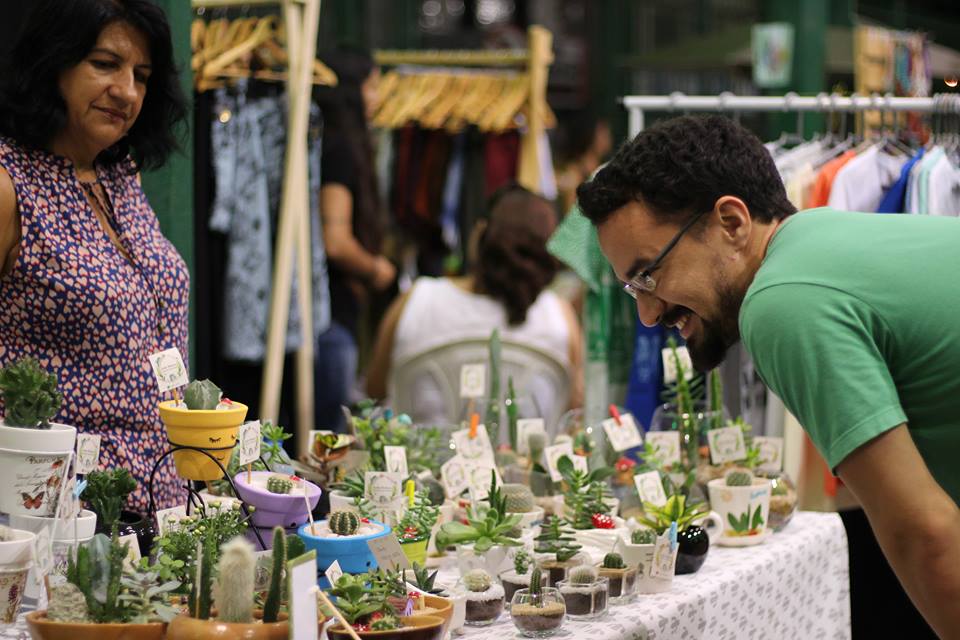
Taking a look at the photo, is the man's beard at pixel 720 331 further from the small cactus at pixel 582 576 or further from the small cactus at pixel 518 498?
the small cactus at pixel 518 498

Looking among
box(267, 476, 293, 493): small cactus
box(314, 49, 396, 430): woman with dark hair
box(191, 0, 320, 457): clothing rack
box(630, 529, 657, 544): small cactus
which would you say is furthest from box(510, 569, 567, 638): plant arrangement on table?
box(314, 49, 396, 430): woman with dark hair

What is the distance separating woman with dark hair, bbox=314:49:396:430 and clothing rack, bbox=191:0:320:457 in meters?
0.41

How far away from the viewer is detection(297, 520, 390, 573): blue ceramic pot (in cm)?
184

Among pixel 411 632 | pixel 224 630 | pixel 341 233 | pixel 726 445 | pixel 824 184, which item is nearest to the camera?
pixel 224 630

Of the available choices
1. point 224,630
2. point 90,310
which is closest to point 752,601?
point 224,630

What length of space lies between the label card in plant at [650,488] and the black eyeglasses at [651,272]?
0.63 meters

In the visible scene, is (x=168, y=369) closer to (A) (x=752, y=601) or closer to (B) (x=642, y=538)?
(B) (x=642, y=538)

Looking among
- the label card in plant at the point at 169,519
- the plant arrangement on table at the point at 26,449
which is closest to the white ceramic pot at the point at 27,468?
the plant arrangement on table at the point at 26,449

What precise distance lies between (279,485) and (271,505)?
4cm

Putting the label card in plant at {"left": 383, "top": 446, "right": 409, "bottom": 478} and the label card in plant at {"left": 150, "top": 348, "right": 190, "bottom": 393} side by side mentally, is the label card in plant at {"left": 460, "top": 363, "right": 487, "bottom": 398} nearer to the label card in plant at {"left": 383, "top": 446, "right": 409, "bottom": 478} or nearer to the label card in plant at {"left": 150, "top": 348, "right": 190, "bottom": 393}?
the label card in plant at {"left": 383, "top": 446, "right": 409, "bottom": 478}

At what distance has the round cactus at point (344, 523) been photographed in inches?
73.9

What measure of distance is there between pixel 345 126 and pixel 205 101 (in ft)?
2.28

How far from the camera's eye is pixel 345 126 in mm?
4633

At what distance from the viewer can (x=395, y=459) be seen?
2.35 meters
